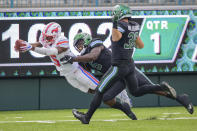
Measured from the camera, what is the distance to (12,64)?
13617 mm

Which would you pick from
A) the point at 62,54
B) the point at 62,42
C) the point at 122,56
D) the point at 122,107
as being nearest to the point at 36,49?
the point at 62,42

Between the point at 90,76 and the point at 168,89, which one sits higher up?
the point at 168,89

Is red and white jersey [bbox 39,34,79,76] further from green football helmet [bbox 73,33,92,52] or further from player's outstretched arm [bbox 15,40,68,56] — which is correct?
green football helmet [bbox 73,33,92,52]

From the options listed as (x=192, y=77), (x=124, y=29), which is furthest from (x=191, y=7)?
(x=124, y=29)

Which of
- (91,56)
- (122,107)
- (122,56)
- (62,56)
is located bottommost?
(122,107)

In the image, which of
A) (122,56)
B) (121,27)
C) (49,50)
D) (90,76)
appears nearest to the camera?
(121,27)

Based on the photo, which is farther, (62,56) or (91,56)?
(62,56)

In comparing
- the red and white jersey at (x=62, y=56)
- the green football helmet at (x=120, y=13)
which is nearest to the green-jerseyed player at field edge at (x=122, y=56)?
the green football helmet at (x=120, y=13)

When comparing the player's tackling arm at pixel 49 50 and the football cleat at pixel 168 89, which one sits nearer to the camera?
the football cleat at pixel 168 89

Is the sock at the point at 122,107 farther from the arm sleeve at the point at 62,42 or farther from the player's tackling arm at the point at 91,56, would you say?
the arm sleeve at the point at 62,42

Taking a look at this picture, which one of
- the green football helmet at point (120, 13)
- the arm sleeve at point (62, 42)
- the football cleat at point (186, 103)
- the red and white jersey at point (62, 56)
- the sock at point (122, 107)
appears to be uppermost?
the green football helmet at point (120, 13)
